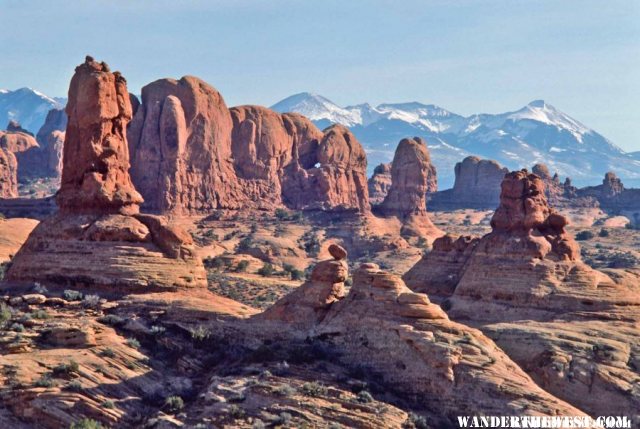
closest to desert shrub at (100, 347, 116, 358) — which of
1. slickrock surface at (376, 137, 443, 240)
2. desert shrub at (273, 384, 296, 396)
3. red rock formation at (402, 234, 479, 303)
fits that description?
desert shrub at (273, 384, 296, 396)

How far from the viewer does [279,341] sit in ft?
123

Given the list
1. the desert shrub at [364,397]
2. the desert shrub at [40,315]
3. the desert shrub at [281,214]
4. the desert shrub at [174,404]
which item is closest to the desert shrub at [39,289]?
the desert shrub at [40,315]

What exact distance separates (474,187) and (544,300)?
413ft

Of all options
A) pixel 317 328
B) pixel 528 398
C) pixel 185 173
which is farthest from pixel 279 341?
pixel 185 173

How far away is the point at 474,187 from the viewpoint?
17112 centimetres

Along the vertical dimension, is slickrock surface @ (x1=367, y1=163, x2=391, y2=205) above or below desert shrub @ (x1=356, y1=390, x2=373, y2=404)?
above

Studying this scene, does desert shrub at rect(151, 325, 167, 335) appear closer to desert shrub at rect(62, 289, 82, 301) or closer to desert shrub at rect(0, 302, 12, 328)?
desert shrub at rect(62, 289, 82, 301)

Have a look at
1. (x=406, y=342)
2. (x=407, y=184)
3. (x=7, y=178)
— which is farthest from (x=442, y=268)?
(x=7, y=178)

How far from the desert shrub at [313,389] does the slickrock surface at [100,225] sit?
11.1 m

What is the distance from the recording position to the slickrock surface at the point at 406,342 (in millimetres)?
32125

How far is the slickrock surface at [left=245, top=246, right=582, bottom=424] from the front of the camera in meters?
32.1

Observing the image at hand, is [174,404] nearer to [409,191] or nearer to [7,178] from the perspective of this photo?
[409,191]

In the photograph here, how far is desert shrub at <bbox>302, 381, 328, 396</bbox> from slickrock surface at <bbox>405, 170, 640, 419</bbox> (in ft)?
34.6

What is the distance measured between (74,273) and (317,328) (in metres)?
10.7
